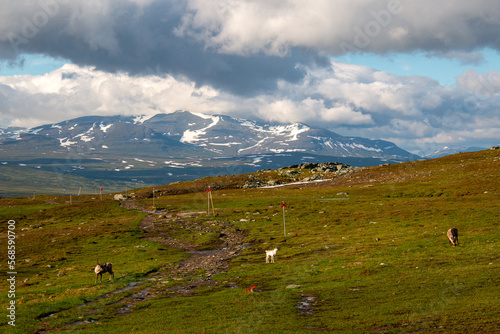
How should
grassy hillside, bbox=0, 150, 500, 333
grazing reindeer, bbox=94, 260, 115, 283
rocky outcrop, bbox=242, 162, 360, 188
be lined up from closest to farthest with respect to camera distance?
1. grassy hillside, bbox=0, 150, 500, 333
2. grazing reindeer, bbox=94, 260, 115, 283
3. rocky outcrop, bbox=242, 162, 360, 188

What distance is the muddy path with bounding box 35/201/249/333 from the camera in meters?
30.6

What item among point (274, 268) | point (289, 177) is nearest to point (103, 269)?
point (274, 268)

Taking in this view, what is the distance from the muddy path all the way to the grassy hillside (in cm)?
24

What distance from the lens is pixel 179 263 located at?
169ft

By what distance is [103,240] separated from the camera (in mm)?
69812

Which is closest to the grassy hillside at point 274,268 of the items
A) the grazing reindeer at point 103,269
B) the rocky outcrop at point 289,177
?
the grazing reindeer at point 103,269

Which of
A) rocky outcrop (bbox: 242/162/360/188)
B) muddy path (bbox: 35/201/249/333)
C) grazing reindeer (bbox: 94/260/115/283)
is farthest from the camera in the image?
rocky outcrop (bbox: 242/162/360/188)

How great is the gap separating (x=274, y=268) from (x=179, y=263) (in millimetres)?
15153

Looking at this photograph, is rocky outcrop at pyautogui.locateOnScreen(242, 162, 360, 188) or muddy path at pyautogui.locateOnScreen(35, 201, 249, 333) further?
rocky outcrop at pyautogui.locateOnScreen(242, 162, 360, 188)

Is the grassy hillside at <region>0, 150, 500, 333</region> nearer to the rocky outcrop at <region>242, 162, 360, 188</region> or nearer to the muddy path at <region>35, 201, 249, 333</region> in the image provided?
the muddy path at <region>35, 201, 249, 333</region>

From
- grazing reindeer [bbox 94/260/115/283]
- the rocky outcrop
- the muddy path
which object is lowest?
the muddy path

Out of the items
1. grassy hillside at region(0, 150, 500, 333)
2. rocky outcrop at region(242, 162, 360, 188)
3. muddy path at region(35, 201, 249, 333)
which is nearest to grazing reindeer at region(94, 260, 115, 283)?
grassy hillside at region(0, 150, 500, 333)

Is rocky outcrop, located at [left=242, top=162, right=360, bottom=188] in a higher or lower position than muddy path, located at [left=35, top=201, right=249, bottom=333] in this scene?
higher

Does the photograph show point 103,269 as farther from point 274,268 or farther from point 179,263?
point 274,268
